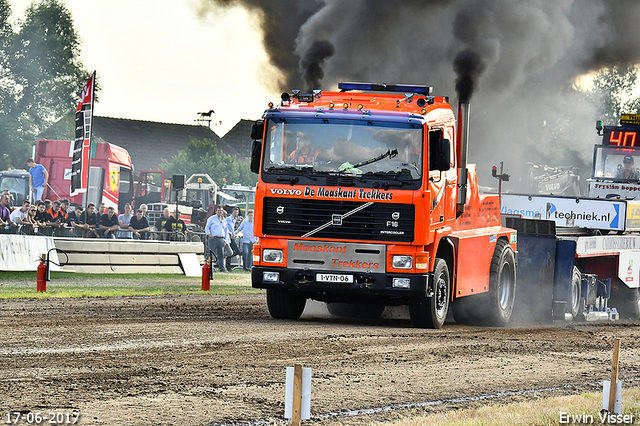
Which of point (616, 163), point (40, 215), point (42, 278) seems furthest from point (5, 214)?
point (616, 163)

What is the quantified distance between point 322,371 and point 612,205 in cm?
1220

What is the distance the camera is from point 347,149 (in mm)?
12539

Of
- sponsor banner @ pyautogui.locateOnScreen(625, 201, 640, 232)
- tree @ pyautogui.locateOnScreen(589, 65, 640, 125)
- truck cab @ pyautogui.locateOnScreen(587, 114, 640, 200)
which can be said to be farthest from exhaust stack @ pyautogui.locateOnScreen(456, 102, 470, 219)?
tree @ pyautogui.locateOnScreen(589, 65, 640, 125)

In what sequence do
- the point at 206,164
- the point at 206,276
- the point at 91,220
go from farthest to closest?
the point at 206,164, the point at 91,220, the point at 206,276

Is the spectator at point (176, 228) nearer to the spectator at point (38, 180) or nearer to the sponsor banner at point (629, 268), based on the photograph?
the spectator at point (38, 180)

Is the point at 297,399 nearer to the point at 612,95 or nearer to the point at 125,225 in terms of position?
the point at 125,225

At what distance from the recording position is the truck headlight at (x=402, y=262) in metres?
12.4

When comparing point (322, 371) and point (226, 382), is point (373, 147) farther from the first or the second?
point (226, 382)

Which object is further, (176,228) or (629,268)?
(176,228)

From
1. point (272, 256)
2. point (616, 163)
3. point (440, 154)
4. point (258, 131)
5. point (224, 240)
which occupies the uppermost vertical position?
point (616, 163)

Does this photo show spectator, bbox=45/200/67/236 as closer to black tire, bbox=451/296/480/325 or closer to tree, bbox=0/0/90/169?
black tire, bbox=451/296/480/325

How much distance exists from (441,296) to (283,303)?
2295 mm

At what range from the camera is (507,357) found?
1073 centimetres

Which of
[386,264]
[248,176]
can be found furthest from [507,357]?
[248,176]
